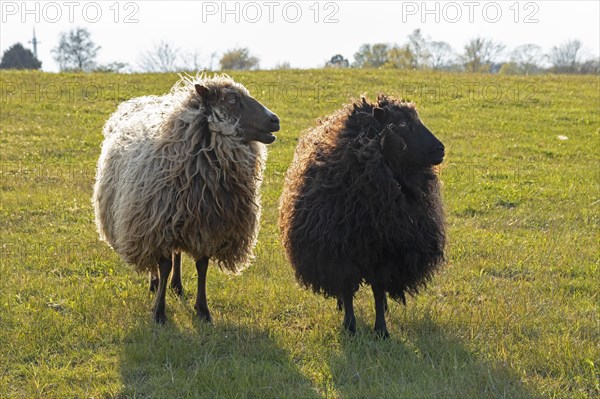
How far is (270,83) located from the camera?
78.7 ft

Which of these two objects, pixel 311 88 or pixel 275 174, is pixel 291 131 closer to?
pixel 275 174

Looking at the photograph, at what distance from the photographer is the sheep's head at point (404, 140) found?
20.2 ft

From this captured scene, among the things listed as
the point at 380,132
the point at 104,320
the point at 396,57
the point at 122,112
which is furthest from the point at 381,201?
the point at 396,57

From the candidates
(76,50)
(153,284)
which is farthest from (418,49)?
(153,284)

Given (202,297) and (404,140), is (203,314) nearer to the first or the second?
(202,297)

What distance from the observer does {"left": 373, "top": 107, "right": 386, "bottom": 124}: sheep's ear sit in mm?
6220

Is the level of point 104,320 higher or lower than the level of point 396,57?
lower

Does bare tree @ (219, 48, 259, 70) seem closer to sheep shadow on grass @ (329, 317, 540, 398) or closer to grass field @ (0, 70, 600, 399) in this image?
grass field @ (0, 70, 600, 399)

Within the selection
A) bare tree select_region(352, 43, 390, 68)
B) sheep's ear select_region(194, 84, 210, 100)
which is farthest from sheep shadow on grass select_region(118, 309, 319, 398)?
bare tree select_region(352, 43, 390, 68)

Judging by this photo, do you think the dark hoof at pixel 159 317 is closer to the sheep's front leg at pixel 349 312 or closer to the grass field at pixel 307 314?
the grass field at pixel 307 314

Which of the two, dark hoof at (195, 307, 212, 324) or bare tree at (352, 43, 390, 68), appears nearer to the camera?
dark hoof at (195, 307, 212, 324)

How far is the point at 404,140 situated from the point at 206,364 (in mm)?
2483

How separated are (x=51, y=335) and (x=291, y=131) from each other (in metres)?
12.1

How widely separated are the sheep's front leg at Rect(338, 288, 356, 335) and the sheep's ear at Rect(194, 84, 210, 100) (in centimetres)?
220
